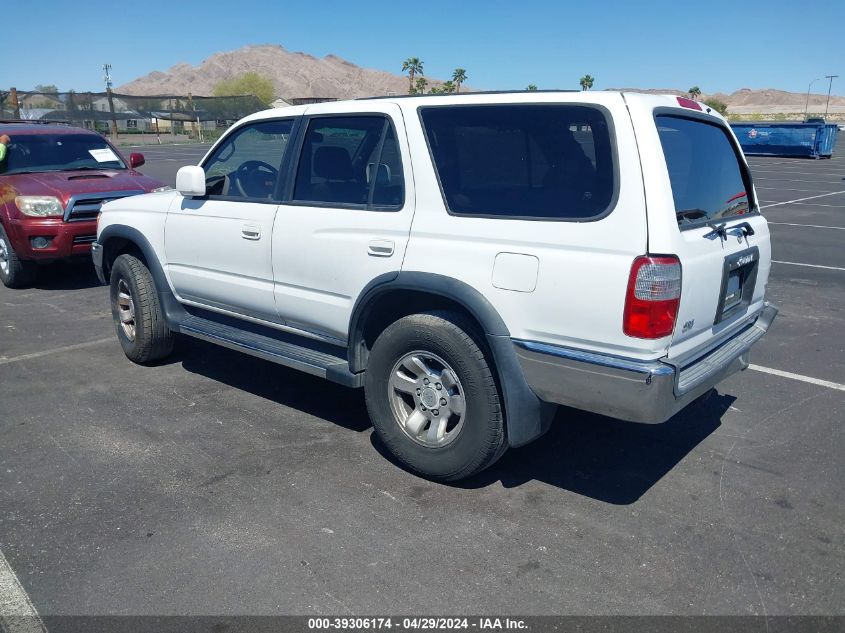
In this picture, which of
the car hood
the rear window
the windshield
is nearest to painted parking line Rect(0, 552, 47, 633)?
the rear window

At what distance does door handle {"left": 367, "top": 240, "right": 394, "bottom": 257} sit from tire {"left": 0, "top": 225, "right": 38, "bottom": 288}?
19.4 ft

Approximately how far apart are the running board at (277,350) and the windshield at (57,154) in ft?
15.7

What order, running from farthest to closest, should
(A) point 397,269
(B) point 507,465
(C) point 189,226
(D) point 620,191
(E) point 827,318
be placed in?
(E) point 827,318 < (C) point 189,226 < (B) point 507,465 < (A) point 397,269 < (D) point 620,191

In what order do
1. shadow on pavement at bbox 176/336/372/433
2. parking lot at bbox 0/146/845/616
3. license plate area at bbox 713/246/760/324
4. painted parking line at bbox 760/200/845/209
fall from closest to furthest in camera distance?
parking lot at bbox 0/146/845/616 < license plate area at bbox 713/246/760/324 < shadow on pavement at bbox 176/336/372/433 < painted parking line at bbox 760/200/845/209

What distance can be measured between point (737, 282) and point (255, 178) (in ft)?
9.83

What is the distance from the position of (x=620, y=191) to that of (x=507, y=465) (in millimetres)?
1713

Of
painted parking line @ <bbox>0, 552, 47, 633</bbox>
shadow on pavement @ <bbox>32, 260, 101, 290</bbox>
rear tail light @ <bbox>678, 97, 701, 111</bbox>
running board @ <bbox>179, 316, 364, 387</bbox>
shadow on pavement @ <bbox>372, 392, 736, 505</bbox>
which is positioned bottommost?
shadow on pavement @ <bbox>372, 392, 736, 505</bbox>

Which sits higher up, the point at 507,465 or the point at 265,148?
the point at 265,148

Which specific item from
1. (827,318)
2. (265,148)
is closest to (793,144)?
(827,318)

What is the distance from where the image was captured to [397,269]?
12.4 feet

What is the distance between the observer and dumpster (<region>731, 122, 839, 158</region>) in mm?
34594

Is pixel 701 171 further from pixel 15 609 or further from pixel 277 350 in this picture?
pixel 15 609

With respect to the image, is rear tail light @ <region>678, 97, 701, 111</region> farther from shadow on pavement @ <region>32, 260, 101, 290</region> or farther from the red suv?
shadow on pavement @ <region>32, 260, 101, 290</region>

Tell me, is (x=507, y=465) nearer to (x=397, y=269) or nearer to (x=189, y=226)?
(x=397, y=269)
